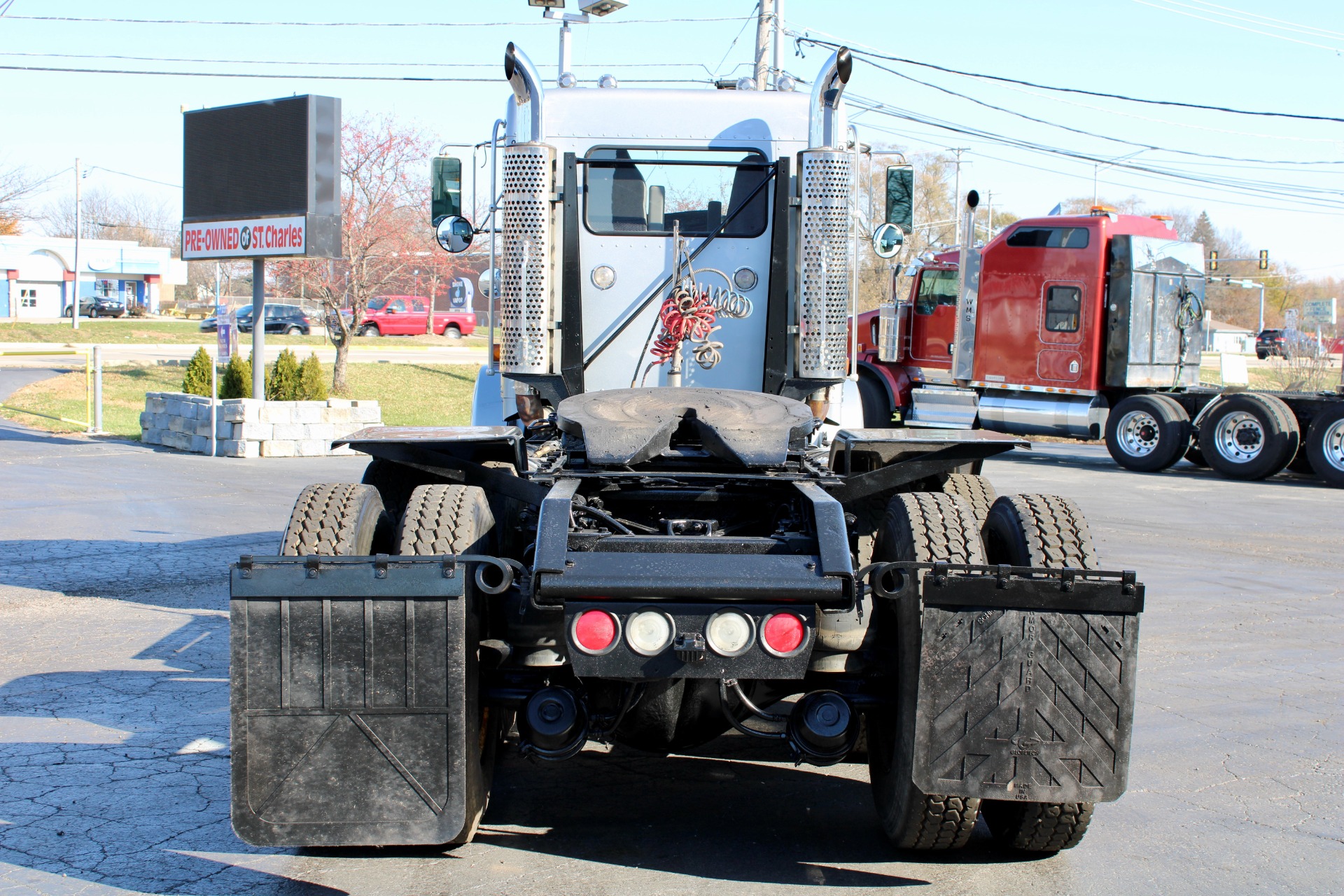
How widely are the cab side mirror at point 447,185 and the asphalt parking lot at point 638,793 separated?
9.63 feet

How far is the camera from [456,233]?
7.49 metres

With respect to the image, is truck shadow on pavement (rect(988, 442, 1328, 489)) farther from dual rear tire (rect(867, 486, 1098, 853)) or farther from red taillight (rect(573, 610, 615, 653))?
red taillight (rect(573, 610, 615, 653))

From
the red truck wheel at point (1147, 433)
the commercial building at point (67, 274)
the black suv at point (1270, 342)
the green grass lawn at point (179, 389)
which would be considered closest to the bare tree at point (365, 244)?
the green grass lawn at point (179, 389)

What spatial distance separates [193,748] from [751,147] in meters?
4.15

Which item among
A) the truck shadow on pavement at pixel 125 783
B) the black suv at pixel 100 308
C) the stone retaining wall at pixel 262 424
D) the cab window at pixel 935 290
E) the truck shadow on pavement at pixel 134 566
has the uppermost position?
the black suv at pixel 100 308

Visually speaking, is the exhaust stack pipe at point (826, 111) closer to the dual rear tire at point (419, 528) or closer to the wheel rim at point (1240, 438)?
the dual rear tire at point (419, 528)

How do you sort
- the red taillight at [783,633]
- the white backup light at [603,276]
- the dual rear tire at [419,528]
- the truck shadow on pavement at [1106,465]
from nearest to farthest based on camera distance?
the red taillight at [783,633] → the dual rear tire at [419,528] → the white backup light at [603,276] → the truck shadow on pavement at [1106,465]

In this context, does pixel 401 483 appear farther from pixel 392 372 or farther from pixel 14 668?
pixel 392 372

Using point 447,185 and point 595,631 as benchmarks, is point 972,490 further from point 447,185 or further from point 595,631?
point 447,185

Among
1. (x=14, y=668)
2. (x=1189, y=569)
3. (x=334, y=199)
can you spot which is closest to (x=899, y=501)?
(x=14, y=668)

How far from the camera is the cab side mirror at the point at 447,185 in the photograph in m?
7.62

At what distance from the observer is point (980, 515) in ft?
18.2

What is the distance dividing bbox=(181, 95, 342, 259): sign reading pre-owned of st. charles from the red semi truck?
31.0 ft

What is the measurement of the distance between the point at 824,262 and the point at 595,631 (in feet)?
10.9
